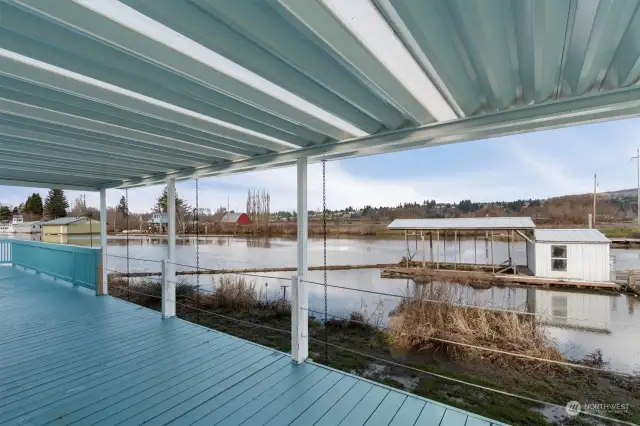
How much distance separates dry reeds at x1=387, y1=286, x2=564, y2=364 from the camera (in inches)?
184

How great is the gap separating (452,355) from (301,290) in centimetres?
338

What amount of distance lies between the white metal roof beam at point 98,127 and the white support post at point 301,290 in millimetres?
805

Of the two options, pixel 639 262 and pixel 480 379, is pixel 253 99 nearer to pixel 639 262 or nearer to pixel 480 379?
pixel 480 379

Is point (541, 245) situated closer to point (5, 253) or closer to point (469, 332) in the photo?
point (469, 332)

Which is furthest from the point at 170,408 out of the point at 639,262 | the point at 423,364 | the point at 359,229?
the point at 359,229

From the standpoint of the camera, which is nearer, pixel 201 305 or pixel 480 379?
pixel 480 379

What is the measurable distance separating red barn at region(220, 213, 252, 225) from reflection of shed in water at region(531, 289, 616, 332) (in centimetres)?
1013

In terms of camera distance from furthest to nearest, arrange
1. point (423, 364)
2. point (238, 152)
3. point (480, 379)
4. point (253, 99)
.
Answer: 1. point (423, 364)
2. point (480, 379)
3. point (238, 152)
4. point (253, 99)

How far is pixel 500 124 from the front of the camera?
193cm

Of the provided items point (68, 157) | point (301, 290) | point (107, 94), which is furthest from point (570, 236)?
point (68, 157)

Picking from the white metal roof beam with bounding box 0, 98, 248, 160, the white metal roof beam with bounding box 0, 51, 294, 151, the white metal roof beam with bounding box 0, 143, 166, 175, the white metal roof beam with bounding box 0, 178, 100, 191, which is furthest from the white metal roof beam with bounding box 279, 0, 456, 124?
the white metal roof beam with bounding box 0, 178, 100, 191

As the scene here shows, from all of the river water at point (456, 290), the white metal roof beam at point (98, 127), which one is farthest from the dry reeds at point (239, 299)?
the white metal roof beam at point (98, 127)

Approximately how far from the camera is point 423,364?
4.50 m

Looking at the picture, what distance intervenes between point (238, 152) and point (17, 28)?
6.17 feet
